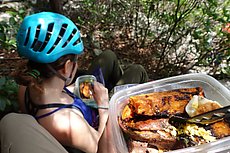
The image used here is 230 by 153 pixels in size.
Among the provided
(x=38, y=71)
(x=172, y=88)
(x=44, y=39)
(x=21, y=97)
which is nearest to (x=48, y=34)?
(x=44, y=39)

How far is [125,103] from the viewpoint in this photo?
1.54 meters

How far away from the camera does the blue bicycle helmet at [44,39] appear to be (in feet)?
4.31

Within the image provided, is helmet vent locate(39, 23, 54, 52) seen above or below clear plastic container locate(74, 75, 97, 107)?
above

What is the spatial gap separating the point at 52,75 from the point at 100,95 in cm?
32

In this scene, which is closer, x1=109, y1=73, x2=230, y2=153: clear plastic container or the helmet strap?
x1=109, y1=73, x2=230, y2=153: clear plastic container

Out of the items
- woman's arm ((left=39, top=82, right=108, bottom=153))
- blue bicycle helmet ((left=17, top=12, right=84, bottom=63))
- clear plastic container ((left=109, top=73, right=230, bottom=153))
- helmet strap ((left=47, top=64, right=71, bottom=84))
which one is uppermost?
blue bicycle helmet ((left=17, top=12, right=84, bottom=63))

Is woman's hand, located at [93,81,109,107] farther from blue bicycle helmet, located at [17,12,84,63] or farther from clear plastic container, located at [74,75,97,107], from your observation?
blue bicycle helmet, located at [17,12,84,63]

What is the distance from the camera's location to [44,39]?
1.32 metres

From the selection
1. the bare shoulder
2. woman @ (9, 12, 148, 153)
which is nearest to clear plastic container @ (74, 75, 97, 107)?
woman @ (9, 12, 148, 153)

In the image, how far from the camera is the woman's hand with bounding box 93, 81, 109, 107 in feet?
5.25

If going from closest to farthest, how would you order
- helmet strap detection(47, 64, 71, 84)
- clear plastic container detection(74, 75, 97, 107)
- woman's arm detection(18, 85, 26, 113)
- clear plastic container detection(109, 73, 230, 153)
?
clear plastic container detection(109, 73, 230, 153) < helmet strap detection(47, 64, 71, 84) < woman's arm detection(18, 85, 26, 113) < clear plastic container detection(74, 75, 97, 107)

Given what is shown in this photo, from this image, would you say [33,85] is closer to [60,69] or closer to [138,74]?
[60,69]

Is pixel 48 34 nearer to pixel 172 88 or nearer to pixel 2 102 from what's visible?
pixel 2 102

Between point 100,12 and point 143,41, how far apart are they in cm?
57
